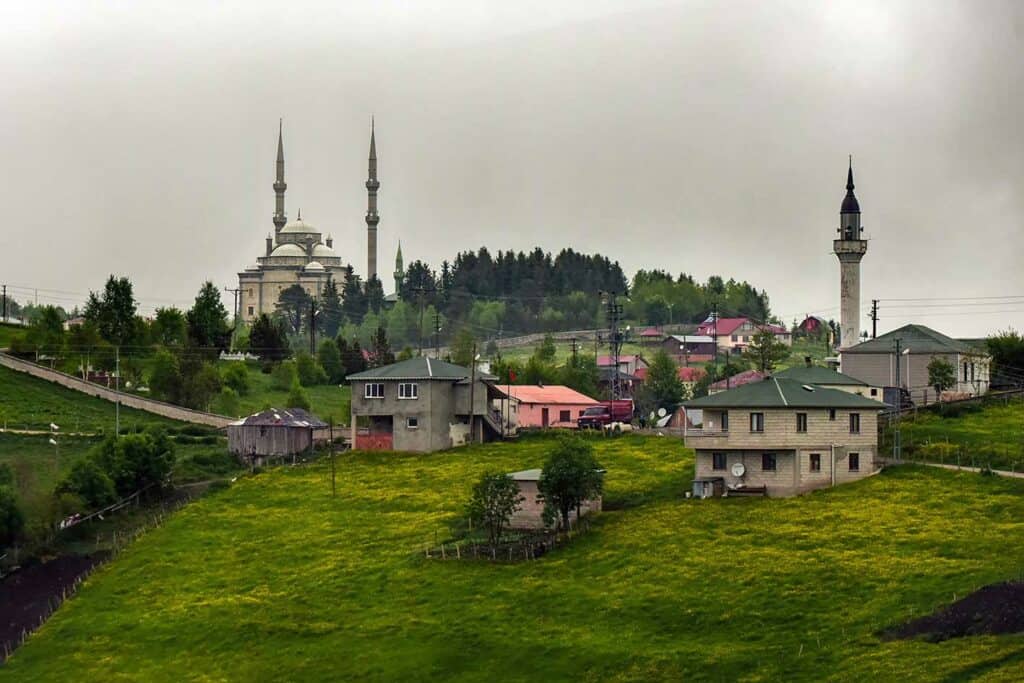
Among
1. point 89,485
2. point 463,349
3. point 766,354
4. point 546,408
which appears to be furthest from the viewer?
point 463,349

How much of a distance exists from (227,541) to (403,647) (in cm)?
1711

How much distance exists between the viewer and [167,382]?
398ft

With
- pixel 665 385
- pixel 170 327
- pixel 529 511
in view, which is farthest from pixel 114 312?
pixel 529 511

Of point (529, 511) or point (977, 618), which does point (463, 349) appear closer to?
point (529, 511)

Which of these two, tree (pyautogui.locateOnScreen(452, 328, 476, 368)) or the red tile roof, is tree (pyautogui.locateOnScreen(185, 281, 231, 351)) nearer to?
tree (pyautogui.locateOnScreen(452, 328, 476, 368))

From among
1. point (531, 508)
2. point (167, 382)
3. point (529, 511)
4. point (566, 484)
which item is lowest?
point (529, 511)

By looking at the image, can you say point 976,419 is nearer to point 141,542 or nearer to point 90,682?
point 141,542

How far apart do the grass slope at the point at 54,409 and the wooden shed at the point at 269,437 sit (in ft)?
21.7

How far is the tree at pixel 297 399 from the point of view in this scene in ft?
390

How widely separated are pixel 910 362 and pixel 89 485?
129 ft

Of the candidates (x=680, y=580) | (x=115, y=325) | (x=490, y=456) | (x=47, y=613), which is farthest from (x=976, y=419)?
(x=115, y=325)

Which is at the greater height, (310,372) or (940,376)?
(310,372)

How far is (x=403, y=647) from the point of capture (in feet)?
202

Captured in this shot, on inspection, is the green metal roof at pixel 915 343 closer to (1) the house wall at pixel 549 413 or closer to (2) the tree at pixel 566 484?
(1) the house wall at pixel 549 413
